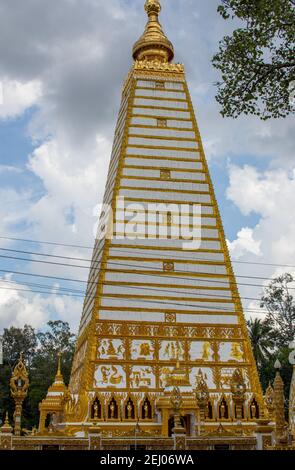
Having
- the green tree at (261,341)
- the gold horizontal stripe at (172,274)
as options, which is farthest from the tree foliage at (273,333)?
the gold horizontal stripe at (172,274)

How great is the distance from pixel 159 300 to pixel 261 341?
23.1 meters

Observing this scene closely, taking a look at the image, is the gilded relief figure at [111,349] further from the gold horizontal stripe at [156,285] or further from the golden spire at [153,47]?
the golden spire at [153,47]

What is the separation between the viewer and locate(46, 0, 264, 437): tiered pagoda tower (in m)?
28.1

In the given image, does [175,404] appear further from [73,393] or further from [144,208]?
[144,208]

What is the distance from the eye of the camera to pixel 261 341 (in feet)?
169

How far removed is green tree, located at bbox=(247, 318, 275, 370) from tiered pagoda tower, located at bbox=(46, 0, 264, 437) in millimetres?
20262

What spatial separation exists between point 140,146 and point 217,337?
12.4 m

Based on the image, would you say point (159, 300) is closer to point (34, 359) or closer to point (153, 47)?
point (153, 47)

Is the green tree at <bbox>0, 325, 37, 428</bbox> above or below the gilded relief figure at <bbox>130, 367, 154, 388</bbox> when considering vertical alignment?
above

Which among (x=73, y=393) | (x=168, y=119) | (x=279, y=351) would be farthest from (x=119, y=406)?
(x=279, y=351)

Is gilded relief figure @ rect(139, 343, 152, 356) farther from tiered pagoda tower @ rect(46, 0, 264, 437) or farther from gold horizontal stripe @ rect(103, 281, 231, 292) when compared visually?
gold horizontal stripe @ rect(103, 281, 231, 292)

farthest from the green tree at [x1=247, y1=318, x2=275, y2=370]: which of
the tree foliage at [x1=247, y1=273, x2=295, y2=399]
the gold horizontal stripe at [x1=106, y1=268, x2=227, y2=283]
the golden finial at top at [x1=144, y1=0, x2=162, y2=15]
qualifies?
the golden finial at top at [x1=144, y1=0, x2=162, y2=15]

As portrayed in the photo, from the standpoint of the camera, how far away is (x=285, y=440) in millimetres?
17391

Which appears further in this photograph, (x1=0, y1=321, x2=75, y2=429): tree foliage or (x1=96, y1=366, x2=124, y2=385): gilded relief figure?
(x1=0, y1=321, x2=75, y2=429): tree foliage
